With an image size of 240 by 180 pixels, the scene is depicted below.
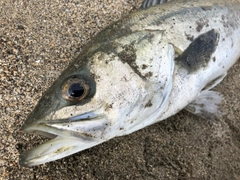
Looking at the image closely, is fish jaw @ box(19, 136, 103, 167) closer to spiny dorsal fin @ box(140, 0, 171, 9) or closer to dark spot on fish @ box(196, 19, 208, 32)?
dark spot on fish @ box(196, 19, 208, 32)

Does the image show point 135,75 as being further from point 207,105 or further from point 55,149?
point 207,105

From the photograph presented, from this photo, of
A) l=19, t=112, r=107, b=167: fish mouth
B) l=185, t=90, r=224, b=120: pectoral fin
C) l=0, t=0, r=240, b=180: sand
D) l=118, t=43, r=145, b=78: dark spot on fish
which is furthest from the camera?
l=185, t=90, r=224, b=120: pectoral fin

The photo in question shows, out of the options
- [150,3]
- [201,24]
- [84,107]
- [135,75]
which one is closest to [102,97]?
[84,107]

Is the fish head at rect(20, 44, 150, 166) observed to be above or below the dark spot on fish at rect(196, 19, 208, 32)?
below

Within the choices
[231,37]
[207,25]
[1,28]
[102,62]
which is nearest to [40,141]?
[102,62]

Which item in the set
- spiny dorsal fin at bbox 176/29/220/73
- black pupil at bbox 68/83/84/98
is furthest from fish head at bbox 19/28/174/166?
spiny dorsal fin at bbox 176/29/220/73

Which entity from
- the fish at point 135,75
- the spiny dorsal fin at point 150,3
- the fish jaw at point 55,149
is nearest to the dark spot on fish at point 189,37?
the fish at point 135,75
